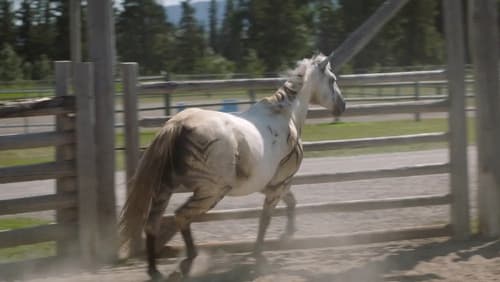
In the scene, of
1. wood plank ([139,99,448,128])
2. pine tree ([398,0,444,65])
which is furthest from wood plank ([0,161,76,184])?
pine tree ([398,0,444,65])

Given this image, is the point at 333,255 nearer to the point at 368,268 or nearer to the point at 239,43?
the point at 368,268

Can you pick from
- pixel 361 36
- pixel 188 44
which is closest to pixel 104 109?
pixel 361 36

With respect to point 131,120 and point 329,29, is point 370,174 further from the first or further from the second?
point 329,29

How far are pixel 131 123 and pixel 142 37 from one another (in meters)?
38.5

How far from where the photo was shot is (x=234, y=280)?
611 cm

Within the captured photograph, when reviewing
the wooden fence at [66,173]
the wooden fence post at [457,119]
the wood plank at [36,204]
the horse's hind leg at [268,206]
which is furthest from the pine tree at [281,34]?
the wood plank at [36,204]

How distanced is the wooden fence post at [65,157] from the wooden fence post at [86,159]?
0.10m

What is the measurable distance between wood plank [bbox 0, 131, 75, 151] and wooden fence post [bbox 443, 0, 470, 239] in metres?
3.72

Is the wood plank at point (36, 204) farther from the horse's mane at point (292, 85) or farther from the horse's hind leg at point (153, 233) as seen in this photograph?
the horse's mane at point (292, 85)

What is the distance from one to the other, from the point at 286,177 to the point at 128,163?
1.47 m

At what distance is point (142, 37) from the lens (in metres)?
44.6

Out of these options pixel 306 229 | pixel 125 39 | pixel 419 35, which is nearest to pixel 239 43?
pixel 125 39

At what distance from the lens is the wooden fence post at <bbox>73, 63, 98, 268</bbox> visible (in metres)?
6.54

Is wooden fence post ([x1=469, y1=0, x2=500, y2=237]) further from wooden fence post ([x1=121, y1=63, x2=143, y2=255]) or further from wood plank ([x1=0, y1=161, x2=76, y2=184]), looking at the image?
wood plank ([x1=0, y1=161, x2=76, y2=184])
